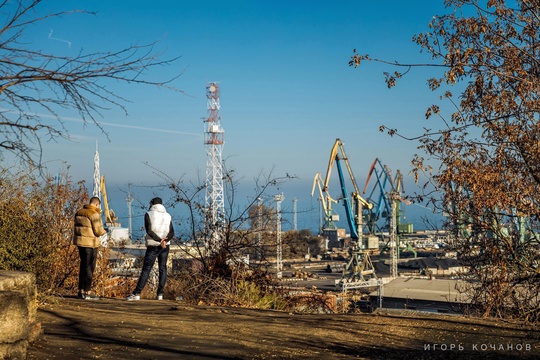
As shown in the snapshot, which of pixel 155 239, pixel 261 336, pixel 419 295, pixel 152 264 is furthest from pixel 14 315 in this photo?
pixel 419 295

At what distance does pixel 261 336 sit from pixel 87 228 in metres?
3.76

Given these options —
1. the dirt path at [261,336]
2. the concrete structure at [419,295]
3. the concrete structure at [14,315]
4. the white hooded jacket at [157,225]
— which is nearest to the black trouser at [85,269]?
the white hooded jacket at [157,225]

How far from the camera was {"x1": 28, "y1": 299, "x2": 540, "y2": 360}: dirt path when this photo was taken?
5.25 metres

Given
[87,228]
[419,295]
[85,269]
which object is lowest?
[419,295]

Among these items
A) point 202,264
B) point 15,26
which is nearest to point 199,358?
point 15,26

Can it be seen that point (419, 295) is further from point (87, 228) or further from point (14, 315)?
point (14, 315)

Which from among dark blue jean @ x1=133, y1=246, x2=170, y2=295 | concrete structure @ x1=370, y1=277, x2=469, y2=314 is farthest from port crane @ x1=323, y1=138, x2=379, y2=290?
dark blue jean @ x1=133, y1=246, x2=170, y2=295

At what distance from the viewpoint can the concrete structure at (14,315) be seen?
14.4 feet

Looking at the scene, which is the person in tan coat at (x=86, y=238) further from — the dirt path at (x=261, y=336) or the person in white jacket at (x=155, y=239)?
the dirt path at (x=261, y=336)

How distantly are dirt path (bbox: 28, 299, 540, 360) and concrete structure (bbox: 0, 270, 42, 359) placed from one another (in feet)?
1.21

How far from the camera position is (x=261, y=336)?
19.5ft

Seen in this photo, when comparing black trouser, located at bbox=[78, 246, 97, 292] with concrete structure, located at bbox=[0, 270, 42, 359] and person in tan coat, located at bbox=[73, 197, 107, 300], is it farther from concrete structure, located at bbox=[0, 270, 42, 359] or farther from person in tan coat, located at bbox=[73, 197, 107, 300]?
concrete structure, located at bbox=[0, 270, 42, 359]

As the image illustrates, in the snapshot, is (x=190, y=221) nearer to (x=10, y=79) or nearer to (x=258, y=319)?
(x=258, y=319)

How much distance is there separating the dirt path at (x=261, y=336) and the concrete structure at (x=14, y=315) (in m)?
0.37
